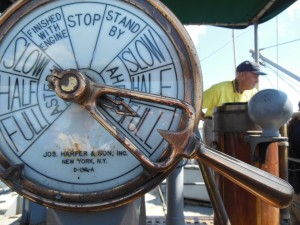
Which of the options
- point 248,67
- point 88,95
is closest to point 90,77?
point 88,95

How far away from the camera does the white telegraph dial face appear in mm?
873

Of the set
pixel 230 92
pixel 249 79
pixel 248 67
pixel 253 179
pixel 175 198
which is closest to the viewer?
pixel 253 179

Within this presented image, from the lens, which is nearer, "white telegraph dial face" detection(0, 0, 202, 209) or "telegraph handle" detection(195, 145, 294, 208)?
"telegraph handle" detection(195, 145, 294, 208)

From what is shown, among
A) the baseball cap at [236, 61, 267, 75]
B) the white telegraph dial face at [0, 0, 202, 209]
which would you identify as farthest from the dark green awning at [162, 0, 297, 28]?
the white telegraph dial face at [0, 0, 202, 209]

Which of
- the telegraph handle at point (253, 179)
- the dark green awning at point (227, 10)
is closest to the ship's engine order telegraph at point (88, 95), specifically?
the telegraph handle at point (253, 179)

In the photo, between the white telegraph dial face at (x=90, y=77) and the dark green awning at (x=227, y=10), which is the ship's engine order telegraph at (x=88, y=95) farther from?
the dark green awning at (x=227, y=10)

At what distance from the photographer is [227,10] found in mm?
2188

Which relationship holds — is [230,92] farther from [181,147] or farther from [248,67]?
[181,147]

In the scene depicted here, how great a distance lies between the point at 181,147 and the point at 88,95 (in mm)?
235

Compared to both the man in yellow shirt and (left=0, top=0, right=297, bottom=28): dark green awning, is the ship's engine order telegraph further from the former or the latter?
the man in yellow shirt

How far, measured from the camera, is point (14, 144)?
0.90 m

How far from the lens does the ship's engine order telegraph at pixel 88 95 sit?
33.3 inches

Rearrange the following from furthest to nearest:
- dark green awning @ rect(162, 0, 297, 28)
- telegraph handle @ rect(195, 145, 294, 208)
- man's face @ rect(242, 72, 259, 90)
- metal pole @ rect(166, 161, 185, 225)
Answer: man's face @ rect(242, 72, 259, 90)
dark green awning @ rect(162, 0, 297, 28)
metal pole @ rect(166, 161, 185, 225)
telegraph handle @ rect(195, 145, 294, 208)

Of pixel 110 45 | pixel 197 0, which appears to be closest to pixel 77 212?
pixel 110 45
